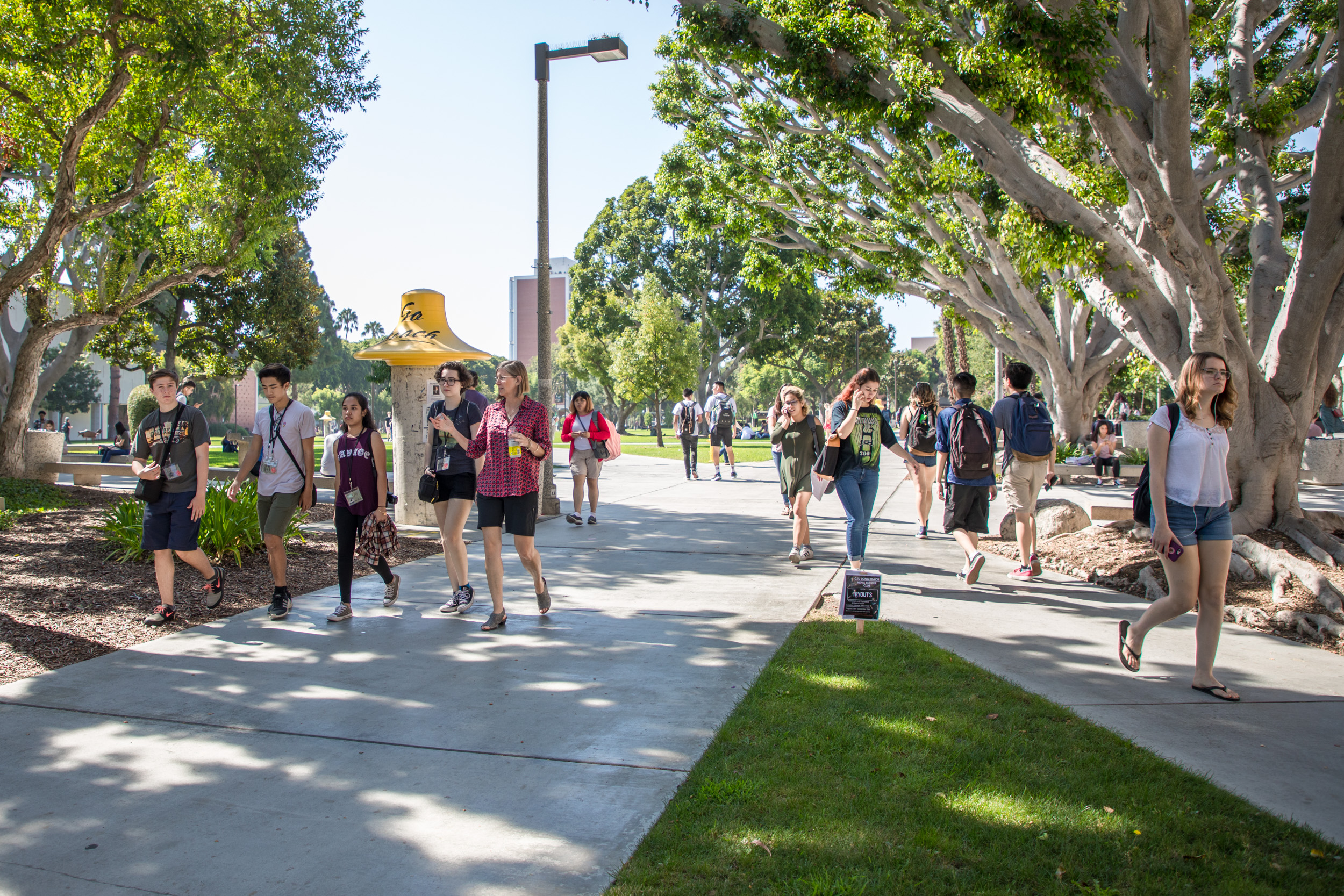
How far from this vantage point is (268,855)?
120 inches

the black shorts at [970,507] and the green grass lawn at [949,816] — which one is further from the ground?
the black shorts at [970,507]

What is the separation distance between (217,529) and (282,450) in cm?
213

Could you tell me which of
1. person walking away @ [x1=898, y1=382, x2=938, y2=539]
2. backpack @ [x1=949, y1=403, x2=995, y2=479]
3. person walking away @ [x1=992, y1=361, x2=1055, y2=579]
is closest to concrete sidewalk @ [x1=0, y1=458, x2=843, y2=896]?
backpack @ [x1=949, y1=403, x2=995, y2=479]

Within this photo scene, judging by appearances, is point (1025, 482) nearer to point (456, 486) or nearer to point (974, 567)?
point (974, 567)

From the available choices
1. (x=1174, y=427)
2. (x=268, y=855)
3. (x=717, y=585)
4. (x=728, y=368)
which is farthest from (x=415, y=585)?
(x=728, y=368)

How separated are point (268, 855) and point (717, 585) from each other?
4.82m

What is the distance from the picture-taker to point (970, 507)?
751 cm

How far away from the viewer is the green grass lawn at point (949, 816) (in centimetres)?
285

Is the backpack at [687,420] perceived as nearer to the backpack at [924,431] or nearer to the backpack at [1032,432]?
the backpack at [924,431]

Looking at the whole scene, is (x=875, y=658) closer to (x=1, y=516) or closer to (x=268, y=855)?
(x=268, y=855)

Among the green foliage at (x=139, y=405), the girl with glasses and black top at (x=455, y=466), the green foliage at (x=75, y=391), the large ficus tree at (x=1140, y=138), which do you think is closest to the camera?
the girl with glasses and black top at (x=455, y=466)

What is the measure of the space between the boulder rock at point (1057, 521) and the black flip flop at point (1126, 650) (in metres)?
4.54

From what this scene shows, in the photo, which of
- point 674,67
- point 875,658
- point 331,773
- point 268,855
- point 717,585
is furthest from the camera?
point 674,67

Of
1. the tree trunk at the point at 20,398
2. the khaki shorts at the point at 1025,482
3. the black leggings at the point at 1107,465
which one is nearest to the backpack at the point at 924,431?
the khaki shorts at the point at 1025,482
